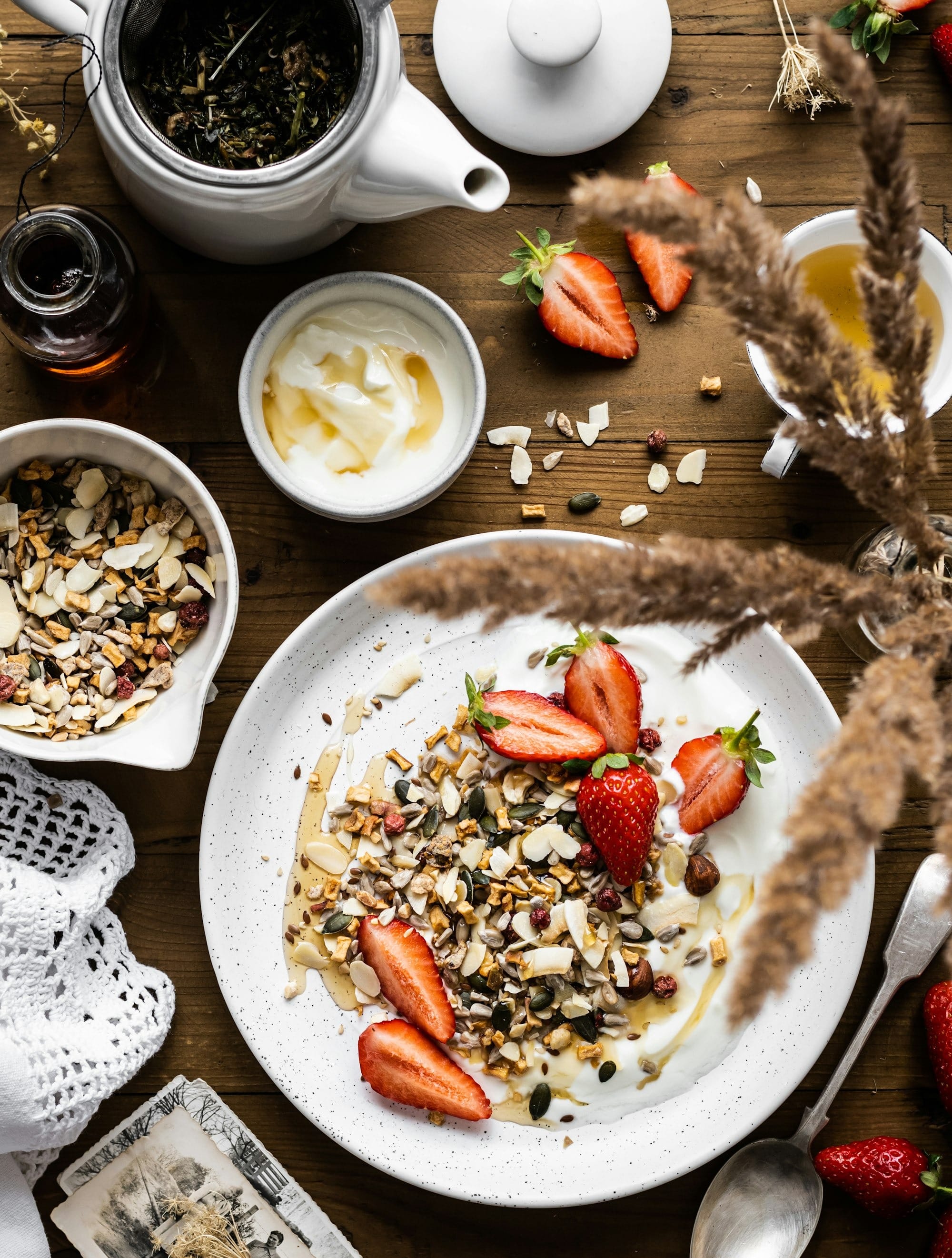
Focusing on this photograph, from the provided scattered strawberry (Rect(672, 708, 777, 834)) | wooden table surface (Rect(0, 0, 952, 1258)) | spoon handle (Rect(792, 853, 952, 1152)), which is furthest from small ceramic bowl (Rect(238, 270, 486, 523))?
spoon handle (Rect(792, 853, 952, 1152))

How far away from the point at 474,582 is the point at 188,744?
55 cm

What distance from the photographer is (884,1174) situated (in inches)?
46.0

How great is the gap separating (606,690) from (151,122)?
2.32 feet

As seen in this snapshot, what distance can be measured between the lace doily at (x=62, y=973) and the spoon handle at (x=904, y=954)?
742 mm

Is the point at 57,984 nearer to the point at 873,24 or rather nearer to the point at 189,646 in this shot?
the point at 189,646

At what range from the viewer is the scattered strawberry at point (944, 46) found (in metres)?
1.16

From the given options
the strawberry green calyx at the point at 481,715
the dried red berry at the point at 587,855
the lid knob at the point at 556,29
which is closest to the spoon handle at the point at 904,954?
the dried red berry at the point at 587,855

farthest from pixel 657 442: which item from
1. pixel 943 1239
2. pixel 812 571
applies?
pixel 943 1239

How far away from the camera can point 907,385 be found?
0.67 meters

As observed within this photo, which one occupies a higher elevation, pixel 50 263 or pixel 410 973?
pixel 50 263

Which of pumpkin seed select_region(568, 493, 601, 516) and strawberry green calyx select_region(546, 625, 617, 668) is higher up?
pumpkin seed select_region(568, 493, 601, 516)

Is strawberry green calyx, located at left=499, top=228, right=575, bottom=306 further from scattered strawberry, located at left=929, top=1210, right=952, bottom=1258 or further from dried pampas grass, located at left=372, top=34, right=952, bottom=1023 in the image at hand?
scattered strawberry, located at left=929, top=1210, right=952, bottom=1258

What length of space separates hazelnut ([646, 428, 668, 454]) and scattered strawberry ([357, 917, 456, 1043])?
0.60 meters

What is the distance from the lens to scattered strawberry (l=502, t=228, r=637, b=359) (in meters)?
1.17
